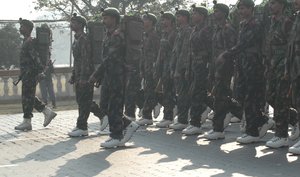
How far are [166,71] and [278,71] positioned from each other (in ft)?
10.5

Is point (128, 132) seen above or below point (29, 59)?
below

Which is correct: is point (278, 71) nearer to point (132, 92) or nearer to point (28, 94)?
point (132, 92)

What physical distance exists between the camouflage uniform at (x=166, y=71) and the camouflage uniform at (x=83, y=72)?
1648mm

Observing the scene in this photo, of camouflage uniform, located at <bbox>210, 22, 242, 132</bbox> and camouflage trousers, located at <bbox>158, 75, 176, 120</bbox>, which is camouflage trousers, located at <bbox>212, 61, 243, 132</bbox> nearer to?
camouflage uniform, located at <bbox>210, 22, 242, 132</bbox>

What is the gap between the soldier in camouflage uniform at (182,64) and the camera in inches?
396

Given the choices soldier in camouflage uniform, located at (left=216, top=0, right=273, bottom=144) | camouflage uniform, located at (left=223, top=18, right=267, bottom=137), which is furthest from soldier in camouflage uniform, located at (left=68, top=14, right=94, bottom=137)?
camouflage uniform, located at (left=223, top=18, right=267, bottom=137)

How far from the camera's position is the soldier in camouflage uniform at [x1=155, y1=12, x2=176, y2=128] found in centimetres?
1073

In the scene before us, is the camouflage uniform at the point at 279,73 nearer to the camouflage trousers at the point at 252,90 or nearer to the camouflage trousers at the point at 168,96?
the camouflage trousers at the point at 252,90

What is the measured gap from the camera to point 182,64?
10055mm

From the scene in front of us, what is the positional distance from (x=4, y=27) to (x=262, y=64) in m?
13.7

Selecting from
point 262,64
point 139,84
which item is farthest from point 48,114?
point 262,64

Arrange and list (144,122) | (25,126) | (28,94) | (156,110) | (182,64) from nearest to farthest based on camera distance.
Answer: (182,64) < (28,94) < (25,126) < (144,122) < (156,110)

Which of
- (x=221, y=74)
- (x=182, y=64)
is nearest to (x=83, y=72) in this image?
(x=182, y=64)

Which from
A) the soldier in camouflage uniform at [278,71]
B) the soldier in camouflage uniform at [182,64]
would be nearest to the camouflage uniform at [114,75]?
the soldier in camouflage uniform at [182,64]
